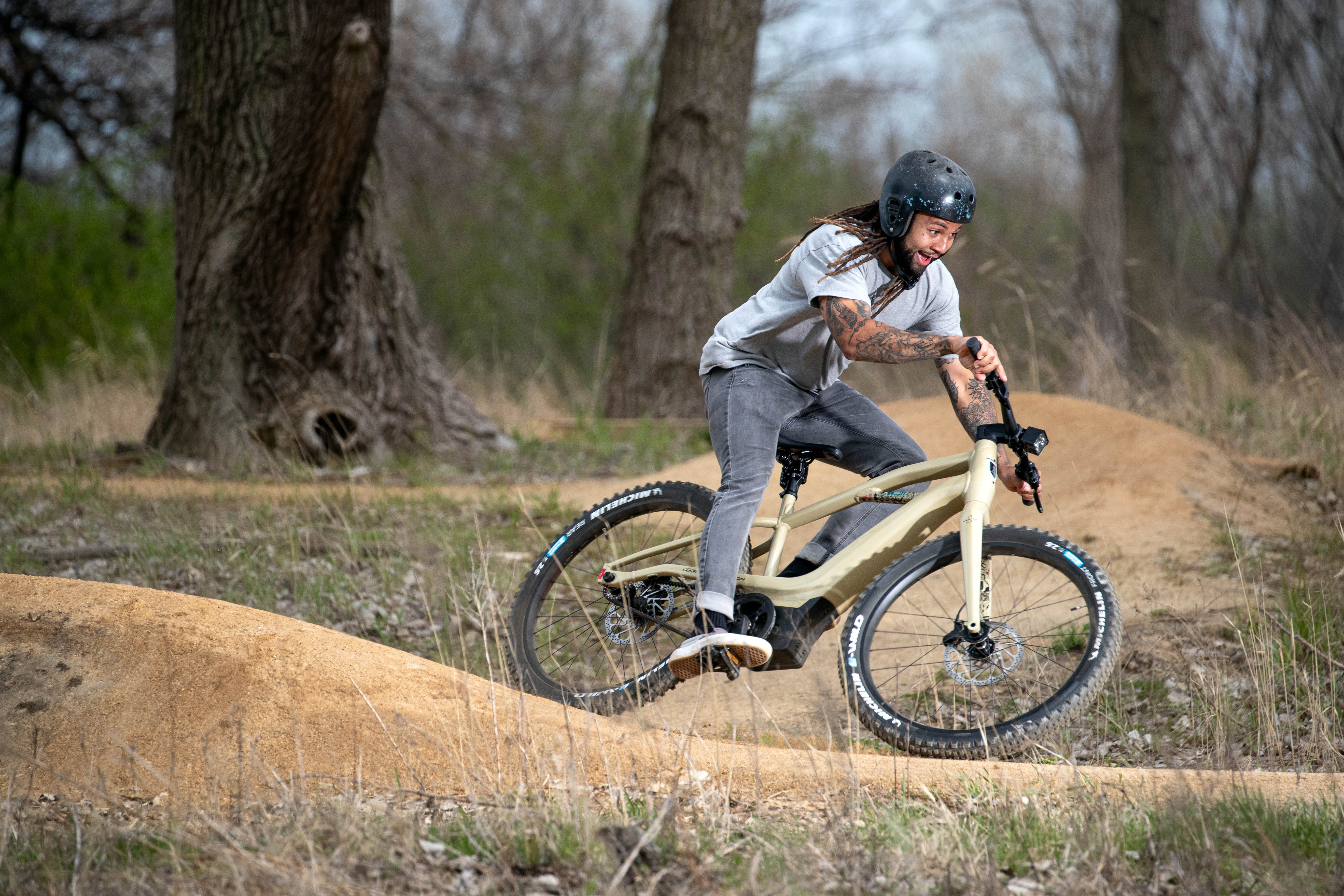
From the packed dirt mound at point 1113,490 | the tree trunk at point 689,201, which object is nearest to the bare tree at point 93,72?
the tree trunk at point 689,201

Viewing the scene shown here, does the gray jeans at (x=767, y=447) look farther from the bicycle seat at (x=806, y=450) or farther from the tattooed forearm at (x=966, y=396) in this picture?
the tattooed forearm at (x=966, y=396)

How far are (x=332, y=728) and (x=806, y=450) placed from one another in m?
1.82

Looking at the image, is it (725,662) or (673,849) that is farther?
(725,662)

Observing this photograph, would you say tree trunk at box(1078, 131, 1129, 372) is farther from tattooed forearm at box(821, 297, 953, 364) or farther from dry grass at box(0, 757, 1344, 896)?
dry grass at box(0, 757, 1344, 896)

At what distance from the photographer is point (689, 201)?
995 cm

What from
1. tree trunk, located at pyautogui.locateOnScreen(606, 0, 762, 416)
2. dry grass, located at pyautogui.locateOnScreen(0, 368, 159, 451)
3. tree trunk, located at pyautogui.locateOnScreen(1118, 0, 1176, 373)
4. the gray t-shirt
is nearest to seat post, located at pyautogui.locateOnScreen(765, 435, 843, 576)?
the gray t-shirt

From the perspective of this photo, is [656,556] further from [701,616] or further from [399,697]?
[399,697]

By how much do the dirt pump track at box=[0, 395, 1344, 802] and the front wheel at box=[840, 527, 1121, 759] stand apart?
0.51ft

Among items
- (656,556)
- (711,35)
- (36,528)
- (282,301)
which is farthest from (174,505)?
(711,35)

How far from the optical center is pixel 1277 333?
9977 millimetres

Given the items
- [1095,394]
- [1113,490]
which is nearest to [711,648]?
[1113,490]

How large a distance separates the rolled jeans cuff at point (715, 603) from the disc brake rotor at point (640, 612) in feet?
1.59

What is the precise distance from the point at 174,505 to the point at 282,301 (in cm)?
194

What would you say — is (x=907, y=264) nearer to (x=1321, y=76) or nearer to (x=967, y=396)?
(x=967, y=396)
